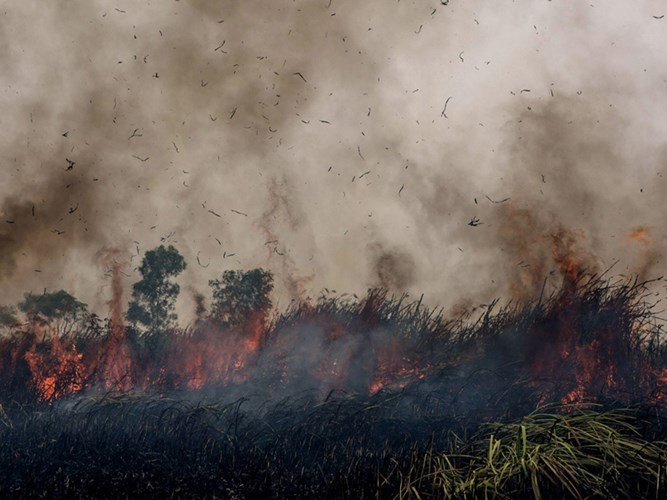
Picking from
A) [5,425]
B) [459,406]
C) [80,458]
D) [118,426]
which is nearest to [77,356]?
[5,425]

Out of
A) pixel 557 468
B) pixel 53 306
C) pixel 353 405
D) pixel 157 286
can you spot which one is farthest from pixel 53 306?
pixel 557 468

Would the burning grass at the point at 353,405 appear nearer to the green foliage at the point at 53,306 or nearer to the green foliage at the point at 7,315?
the green foliage at the point at 53,306

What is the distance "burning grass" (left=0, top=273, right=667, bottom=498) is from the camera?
31.2ft

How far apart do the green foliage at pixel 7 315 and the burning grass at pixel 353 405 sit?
14.7m

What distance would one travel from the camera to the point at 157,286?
99.2ft

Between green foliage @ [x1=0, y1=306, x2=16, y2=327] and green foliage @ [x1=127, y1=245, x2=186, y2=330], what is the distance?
23.5 ft

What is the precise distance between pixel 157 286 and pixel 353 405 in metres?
19.0

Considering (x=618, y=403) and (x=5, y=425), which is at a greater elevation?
(x=618, y=403)

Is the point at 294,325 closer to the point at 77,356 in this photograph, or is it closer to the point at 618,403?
the point at 77,356

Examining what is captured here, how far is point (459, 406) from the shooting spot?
516 inches

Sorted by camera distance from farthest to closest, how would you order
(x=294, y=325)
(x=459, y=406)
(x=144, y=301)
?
(x=144, y=301) → (x=294, y=325) → (x=459, y=406)

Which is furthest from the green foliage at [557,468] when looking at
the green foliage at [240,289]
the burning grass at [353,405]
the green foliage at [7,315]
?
the green foliage at [7,315]

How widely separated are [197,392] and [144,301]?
48.9ft

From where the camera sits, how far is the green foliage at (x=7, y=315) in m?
34.1
